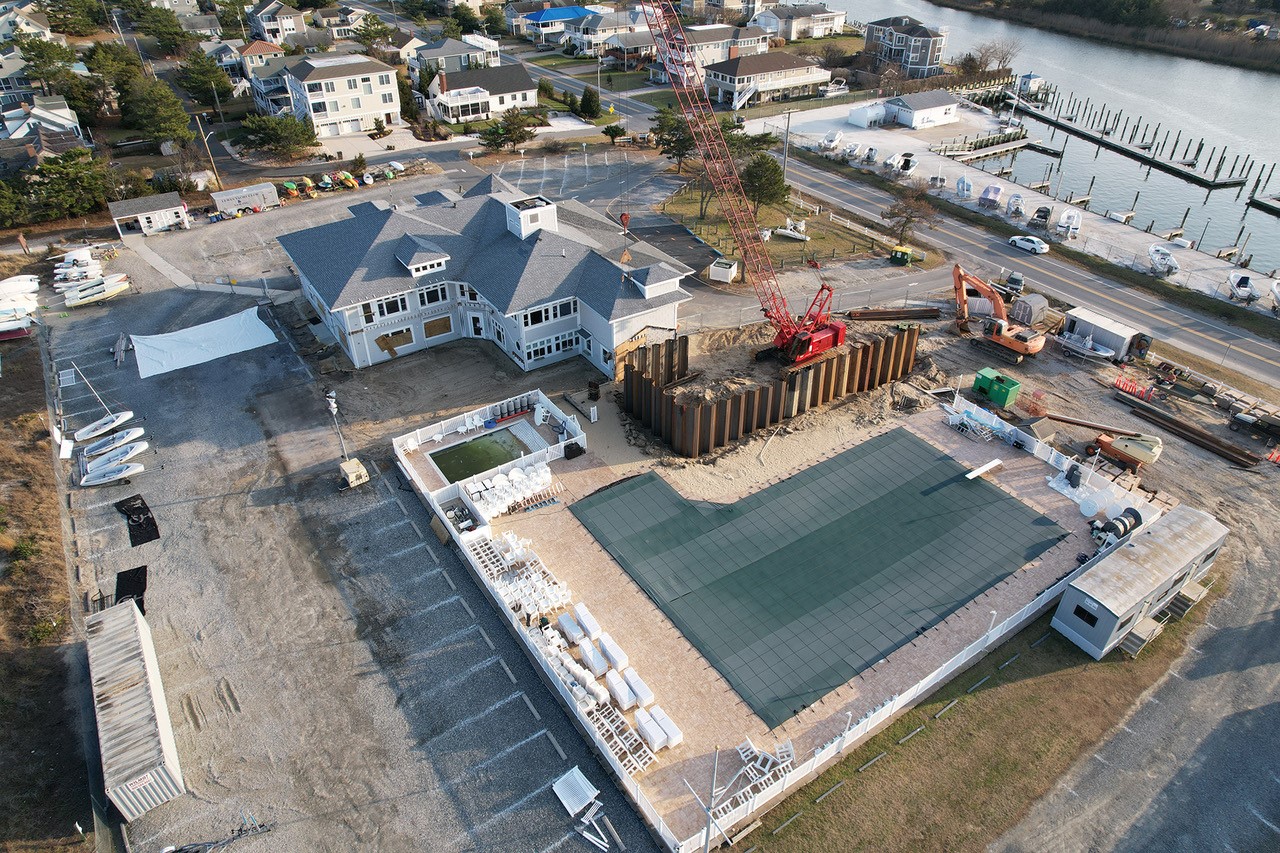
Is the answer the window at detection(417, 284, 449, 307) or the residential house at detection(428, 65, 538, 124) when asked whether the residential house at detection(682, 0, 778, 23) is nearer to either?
the residential house at detection(428, 65, 538, 124)

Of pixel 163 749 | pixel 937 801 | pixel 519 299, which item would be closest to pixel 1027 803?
pixel 937 801

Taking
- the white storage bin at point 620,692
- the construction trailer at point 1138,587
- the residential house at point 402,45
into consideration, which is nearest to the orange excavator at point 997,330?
the construction trailer at point 1138,587

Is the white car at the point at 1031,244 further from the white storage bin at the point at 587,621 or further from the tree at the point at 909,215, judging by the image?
the white storage bin at the point at 587,621

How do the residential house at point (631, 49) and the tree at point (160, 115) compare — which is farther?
the residential house at point (631, 49)

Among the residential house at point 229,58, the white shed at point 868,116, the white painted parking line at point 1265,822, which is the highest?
the residential house at point 229,58

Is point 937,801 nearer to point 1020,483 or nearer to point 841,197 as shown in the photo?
point 1020,483

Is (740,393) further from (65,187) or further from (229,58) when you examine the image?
(229,58)

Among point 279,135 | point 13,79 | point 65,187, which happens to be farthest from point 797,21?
point 13,79
